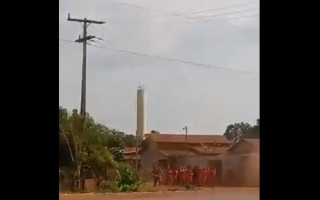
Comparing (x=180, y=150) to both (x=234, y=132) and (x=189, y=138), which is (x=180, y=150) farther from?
(x=234, y=132)

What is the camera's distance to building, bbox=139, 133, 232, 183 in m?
4.41

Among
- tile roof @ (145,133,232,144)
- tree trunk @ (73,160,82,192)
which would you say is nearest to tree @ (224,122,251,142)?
tile roof @ (145,133,232,144)

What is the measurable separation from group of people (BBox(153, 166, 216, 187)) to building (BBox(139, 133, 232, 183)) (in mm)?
56

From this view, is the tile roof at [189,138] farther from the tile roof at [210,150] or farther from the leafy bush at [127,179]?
the leafy bush at [127,179]

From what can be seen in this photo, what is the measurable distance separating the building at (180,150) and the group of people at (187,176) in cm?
6

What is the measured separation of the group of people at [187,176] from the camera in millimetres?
4832

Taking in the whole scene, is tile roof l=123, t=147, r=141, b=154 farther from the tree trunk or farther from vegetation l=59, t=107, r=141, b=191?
the tree trunk
